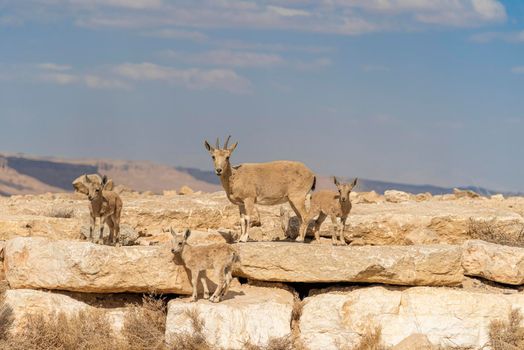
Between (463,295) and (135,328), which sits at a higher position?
(463,295)

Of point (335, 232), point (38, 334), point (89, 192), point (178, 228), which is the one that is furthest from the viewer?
point (178, 228)

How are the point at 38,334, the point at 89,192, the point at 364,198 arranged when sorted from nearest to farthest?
the point at 38,334 → the point at 89,192 → the point at 364,198

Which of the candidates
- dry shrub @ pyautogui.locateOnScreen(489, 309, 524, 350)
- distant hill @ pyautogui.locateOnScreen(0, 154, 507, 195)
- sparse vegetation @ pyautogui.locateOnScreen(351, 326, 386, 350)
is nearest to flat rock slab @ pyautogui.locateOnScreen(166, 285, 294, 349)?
sparse vegetation @ pyautogui.locateOnScreen(351, 326, 386, 350)

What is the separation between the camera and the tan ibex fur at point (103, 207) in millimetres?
16422

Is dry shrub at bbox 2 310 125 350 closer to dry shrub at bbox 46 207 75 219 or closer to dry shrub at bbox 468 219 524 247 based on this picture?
dry shrub at bbox 46 207 75 219

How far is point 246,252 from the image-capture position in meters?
16.1

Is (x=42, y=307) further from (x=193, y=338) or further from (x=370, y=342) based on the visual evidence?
(x=370, y=342)

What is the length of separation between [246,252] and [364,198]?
888 cm

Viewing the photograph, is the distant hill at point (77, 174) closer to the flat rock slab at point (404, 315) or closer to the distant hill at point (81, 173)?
the distant hill at point (81, 173)

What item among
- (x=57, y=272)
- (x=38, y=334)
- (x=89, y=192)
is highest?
(x=89, y=192)

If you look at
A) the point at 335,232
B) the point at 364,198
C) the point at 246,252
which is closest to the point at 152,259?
the point at 246,252

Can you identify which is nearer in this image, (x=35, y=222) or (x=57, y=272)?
(x=57, y=272)

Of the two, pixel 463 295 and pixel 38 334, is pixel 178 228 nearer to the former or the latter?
pixel 38 334

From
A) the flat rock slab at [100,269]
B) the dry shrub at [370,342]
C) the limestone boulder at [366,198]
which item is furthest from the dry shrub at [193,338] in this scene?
the limestone boulder at [366,198]
